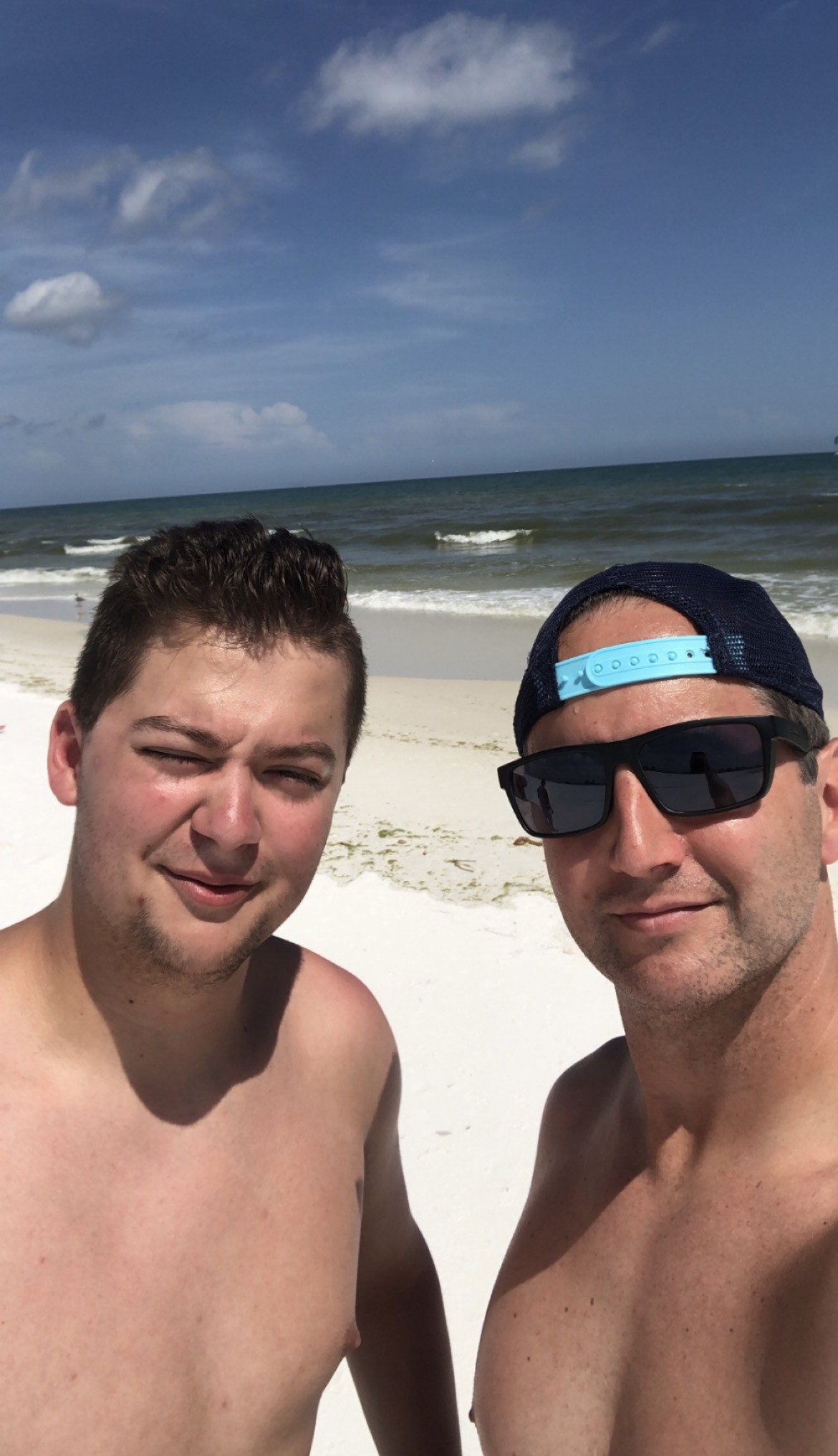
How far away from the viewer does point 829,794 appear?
185 centimetres

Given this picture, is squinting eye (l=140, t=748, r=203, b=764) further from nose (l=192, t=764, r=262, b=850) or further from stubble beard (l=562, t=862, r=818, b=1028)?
stubble beard (l=562, t=862, r=818, b=1028)

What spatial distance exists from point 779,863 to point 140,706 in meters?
1.18

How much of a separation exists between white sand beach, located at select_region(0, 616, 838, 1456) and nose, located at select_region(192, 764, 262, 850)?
5.94ft

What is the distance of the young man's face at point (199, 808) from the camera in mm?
1766

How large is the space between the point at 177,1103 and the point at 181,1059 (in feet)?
0.27

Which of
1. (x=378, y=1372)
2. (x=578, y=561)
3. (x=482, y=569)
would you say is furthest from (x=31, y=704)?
(x=578, y=561)

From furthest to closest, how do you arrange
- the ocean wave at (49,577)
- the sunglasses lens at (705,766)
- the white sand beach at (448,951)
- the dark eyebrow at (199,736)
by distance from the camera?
the ocean wave at (49,577) → the white sand beach at (448,951) → the dark eyebrow at (199,736) → the sunglasses lens at (705,766)

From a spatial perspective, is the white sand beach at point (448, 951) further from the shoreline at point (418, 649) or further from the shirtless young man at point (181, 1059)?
the shoreline at point (418, 649)

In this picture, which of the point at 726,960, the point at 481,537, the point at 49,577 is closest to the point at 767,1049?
the point at 726,960

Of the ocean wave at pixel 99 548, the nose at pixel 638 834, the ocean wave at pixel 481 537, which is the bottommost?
the nose at pixel 638 834

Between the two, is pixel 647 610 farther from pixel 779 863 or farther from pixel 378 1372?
pixel 378 1372

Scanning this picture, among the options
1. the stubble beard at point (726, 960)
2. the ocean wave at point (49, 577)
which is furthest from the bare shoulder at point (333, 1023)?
the ocean wave at point (49, 577)

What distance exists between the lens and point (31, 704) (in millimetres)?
8867

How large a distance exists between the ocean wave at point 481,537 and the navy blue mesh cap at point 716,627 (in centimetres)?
2799
